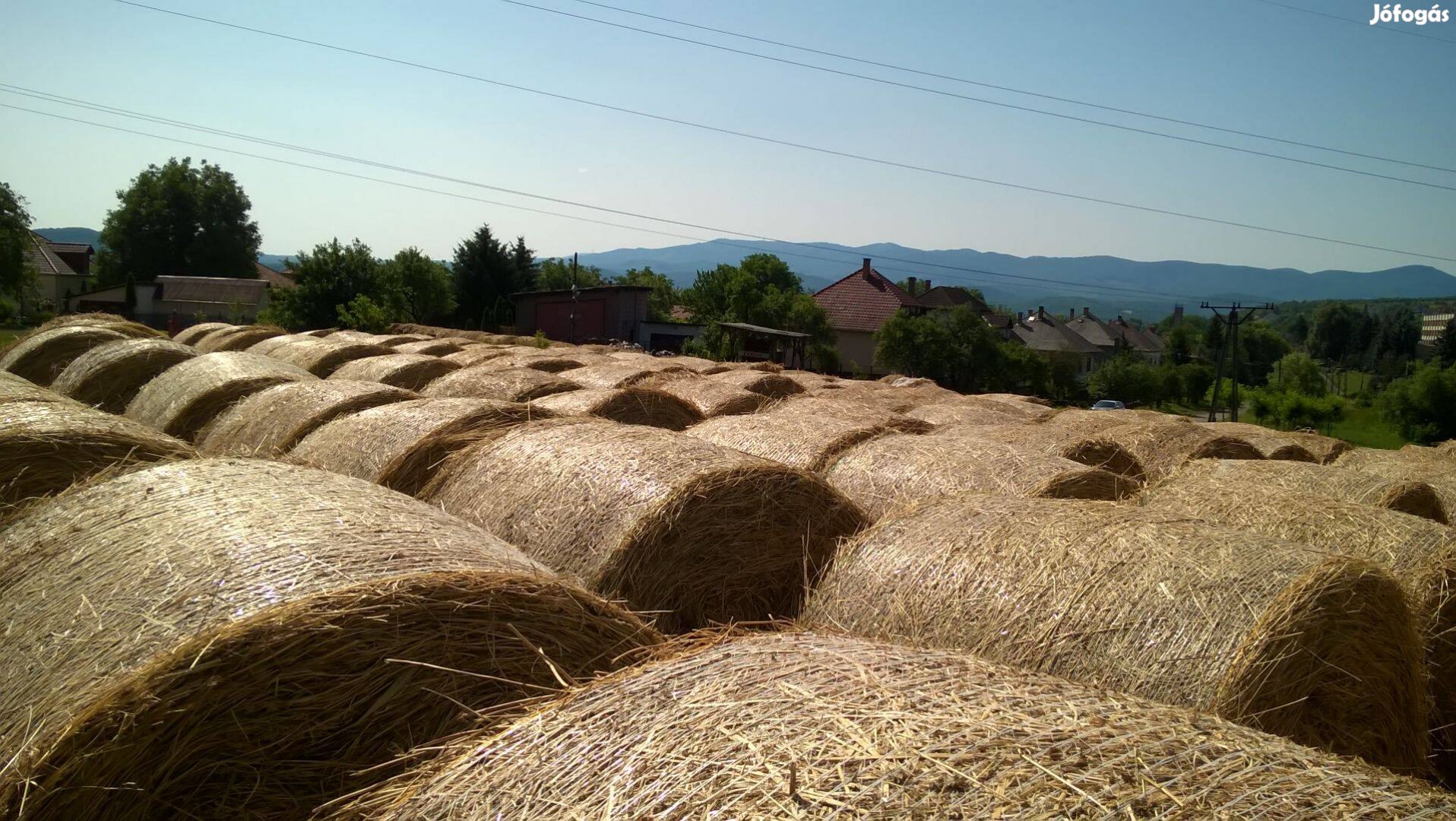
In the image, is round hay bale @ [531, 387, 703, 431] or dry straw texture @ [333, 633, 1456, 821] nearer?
dry straw texture @ [333, 633, 1456, 821]

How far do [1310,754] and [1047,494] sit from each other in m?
4.22

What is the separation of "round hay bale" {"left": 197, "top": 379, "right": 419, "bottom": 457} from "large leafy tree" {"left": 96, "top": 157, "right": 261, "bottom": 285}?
94.2 meters

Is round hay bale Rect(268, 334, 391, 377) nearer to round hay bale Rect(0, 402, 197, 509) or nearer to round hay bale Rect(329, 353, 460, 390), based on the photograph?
round hay bale Rect(329, 353, 460, 390)

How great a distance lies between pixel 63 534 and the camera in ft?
12.2

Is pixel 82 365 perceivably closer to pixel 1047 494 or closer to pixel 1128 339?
pixel 1047 494

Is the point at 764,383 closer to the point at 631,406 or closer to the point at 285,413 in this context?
the point at 631,406

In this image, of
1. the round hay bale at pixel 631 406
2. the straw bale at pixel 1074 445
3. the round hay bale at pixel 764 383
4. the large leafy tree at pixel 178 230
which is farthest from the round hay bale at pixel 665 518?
the large leafy tree at pixel 178 230

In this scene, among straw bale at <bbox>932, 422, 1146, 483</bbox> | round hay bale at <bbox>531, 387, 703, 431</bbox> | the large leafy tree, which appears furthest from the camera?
the large leafy tree

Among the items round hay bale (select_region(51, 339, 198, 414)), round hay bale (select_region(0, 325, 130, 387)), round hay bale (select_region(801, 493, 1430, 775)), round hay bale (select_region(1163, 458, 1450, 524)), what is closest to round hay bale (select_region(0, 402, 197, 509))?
round hay bale (select_region(801, 493, 1430, 775))

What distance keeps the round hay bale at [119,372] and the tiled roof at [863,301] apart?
64243 mm

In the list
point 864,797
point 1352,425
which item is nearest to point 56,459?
point 864,797

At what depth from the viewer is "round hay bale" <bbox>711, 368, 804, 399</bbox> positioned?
47.2 ft

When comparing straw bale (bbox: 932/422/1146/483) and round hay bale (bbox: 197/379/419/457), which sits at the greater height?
round hay bale (bbox: 197/379/419/457)

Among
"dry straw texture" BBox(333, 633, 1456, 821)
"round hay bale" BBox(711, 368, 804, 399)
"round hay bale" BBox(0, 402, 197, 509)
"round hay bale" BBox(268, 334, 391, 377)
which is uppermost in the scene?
"round hay bale" BBox(0, 402, 197, 509)
